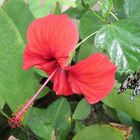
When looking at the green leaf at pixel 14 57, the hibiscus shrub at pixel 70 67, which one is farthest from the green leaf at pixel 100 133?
the green leaf at pixel 14 57

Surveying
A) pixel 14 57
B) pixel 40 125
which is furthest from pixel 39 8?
pixel 40 125

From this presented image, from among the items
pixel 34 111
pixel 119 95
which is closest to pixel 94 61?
pixel 119 95

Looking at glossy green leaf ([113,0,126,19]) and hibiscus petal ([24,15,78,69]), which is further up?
hibiscus petal ([24,15,78,69])

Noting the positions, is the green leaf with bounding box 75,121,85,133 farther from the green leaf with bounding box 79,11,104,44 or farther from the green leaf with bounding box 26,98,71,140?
the green leaf with bounding box 79,11,104,44

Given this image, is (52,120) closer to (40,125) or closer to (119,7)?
(40,125)

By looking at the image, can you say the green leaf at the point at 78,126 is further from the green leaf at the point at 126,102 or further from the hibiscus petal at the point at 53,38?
the hibiscus petal at the point at 53,38

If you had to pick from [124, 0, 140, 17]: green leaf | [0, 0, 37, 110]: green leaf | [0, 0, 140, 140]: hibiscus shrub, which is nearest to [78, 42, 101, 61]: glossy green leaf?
[0, 0, 140, 140]: hibiscus shrub
